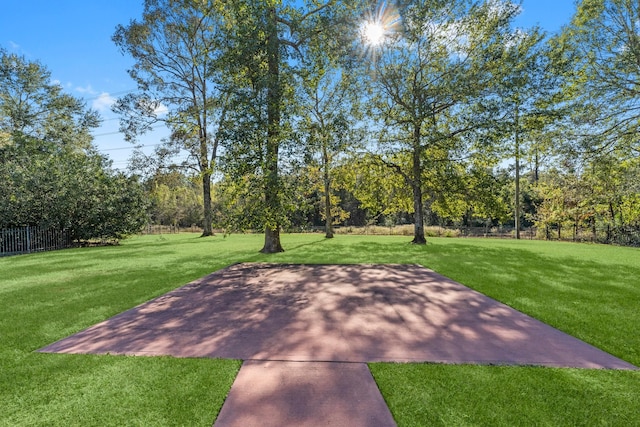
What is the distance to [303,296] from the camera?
19.6ft

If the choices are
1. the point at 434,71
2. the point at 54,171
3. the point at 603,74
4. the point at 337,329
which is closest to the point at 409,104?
the point at 434,71

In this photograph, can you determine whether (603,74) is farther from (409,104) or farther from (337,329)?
(337,329)

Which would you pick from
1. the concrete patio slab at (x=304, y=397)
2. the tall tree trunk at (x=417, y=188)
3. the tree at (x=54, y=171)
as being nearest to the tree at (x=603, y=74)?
the tall tree trunk at (x=417, y=188)

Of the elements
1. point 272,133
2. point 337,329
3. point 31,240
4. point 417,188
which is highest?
point 272,133

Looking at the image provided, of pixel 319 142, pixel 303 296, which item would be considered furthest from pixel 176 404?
pixel 319 142

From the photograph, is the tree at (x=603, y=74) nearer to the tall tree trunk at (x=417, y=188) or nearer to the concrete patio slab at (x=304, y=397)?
the tall tree trunk at (x=417, y=188)

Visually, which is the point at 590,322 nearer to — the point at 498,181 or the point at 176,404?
the point at 176,404

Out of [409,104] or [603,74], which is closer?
[603,74]

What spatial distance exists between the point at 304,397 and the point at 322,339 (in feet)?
4.26

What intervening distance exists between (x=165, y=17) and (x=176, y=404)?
26926mm

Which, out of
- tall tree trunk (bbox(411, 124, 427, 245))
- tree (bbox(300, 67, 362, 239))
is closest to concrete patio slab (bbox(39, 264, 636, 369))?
tree (bbox(300, 67, 362, 239))

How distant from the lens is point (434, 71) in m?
16.2

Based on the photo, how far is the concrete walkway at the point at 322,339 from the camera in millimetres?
2555

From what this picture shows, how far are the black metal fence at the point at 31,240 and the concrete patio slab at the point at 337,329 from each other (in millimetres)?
13693
